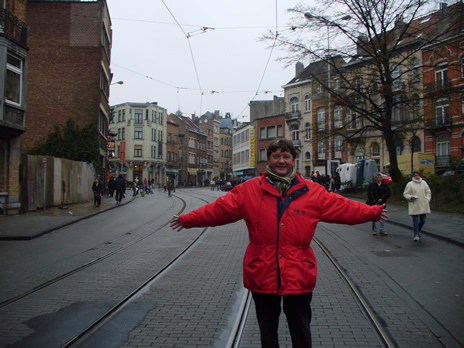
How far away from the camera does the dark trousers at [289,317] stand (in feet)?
10.1

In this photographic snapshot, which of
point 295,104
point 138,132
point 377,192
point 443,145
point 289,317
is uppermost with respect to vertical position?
point 295,104

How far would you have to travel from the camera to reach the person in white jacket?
1062cm

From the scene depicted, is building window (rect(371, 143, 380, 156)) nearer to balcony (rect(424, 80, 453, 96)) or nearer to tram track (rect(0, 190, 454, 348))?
Result: balcony (rect(424, 80, 453, 96))

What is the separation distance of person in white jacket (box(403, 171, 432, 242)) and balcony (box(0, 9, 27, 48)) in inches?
640

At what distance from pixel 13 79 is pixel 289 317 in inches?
740

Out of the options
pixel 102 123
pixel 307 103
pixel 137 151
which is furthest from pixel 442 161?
pixel 137 151

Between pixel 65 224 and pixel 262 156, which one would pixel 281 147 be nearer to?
pixel 65 224

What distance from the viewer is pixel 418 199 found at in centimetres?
1068

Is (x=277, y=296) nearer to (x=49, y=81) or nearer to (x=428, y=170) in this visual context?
(x=428, y=170)

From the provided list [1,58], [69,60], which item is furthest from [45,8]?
[1,58]

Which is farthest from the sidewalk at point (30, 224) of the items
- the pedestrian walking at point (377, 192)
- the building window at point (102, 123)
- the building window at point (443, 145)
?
the building window at point (443, 145)

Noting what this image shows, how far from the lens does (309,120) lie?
A: 5806 cm

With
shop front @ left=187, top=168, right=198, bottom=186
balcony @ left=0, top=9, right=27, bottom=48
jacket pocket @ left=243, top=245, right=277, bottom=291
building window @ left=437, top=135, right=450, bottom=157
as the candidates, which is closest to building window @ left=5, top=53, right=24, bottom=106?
balcony @ left=0, top=9, right=27, bottom=48

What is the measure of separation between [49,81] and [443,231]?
32603 mm
